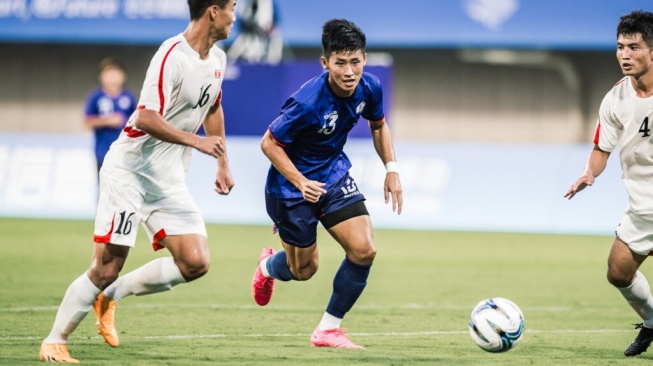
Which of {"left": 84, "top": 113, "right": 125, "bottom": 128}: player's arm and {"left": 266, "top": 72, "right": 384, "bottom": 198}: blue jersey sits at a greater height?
{"left": 266, "top": 72, "right": 384, "bottom": 198}: blue jersey

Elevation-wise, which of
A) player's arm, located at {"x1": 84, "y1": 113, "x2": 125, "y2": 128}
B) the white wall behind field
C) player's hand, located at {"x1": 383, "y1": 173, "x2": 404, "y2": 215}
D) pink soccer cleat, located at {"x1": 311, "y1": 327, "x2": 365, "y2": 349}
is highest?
player's hand, located at {"x1": 383, "y1": 173, "x2": 404, "y2": 215}

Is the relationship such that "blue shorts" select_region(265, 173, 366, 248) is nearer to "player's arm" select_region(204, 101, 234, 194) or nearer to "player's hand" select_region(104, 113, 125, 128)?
"player's arm" select_region(204, 101, 234, 194)

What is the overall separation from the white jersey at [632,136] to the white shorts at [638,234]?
0.18ft

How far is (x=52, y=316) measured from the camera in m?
8.86

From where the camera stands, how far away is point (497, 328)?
6.74 metres

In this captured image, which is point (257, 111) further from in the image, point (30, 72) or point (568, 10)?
point (30, 72)

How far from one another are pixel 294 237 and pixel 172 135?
1626mm

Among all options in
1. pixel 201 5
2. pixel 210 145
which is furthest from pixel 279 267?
pixel 201 5

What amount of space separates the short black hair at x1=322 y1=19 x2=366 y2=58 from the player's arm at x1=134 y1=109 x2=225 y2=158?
3.82 ft

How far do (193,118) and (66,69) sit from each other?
67.2 ft

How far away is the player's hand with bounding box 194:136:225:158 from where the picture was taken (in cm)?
640

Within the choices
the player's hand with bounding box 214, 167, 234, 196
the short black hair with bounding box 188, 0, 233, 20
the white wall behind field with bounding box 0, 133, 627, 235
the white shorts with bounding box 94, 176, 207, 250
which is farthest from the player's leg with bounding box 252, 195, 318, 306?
the white wall behind field with bounding box 0, 133, 627, 235

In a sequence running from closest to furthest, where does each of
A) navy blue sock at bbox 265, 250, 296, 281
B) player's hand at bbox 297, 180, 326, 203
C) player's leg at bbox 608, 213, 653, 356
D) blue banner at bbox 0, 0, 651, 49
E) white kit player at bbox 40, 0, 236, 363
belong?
white kit player at bbox 40, 0, 236, 363 → player's hand at bbox 297, 180, 326, 203 → player's leg at bbox 608, 213, 653, 356 → navy blue sock at bbox 265, 250, 296, 281 → blue banner at bbox 0, 0, 651, 49

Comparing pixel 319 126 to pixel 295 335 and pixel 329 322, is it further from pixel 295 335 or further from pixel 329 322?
pixel 295 335
